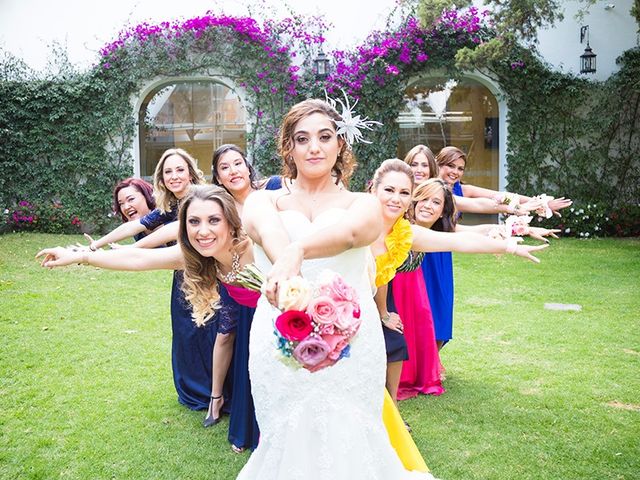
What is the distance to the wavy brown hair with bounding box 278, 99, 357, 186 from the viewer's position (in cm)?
272

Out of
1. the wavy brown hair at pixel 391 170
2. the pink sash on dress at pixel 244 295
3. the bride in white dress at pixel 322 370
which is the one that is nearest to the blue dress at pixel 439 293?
the wavy brown hair at pixel 391 170

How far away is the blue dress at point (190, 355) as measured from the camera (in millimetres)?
4957

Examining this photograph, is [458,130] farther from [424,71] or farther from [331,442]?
[331,442]

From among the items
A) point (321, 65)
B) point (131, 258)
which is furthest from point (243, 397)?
point (321, 65)

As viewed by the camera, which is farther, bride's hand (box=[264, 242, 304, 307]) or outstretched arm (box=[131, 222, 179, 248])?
outstretched arm (box=[131, 222, 179, 248])

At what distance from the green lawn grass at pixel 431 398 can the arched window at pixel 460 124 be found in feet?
20.9

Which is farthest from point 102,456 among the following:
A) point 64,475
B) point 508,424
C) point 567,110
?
point 567,110

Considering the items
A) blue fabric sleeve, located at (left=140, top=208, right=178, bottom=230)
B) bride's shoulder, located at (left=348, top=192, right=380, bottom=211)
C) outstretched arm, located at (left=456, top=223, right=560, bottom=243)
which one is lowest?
outstretched arm, located at (left=456, top=223, right=560, bottom=243)

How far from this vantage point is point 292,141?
276 cm

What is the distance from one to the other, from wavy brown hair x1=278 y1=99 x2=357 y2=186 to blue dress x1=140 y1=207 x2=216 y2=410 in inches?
90.6

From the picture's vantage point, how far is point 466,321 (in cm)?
741

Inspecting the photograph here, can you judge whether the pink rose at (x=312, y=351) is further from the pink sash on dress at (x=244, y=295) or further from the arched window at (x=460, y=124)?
the arched window at (x=460, y=124)

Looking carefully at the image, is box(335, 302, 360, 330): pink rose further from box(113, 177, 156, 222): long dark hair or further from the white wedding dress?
box(113, 177, 156, 222): long dark hair

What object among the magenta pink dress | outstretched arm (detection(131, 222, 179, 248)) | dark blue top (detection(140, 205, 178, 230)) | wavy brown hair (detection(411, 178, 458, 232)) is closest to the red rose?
outstretched arm (detection(131, 222, 179, 248))
